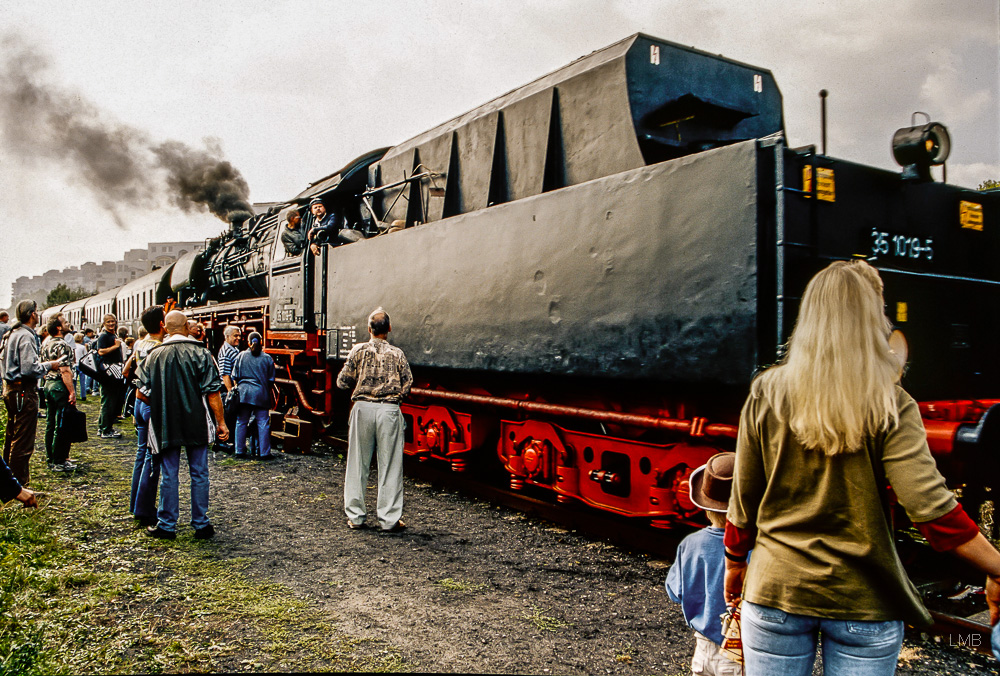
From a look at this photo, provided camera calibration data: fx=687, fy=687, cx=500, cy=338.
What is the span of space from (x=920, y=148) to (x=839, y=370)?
333 centimetres

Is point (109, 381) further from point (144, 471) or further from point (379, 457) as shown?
point (379, 457)

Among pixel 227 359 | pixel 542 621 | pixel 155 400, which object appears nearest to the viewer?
pixel 542 621

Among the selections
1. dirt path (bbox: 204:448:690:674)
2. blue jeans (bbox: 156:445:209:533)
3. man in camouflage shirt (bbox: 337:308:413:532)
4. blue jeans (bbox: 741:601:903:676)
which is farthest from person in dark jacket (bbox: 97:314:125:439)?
blue jeans (bbox: 741:601:903:676)

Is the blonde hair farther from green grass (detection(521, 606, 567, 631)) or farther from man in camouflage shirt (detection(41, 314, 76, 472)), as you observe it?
man in camouflage shirt (detection(41, 314, 76, 472))

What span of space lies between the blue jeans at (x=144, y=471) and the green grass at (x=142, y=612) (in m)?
0.18

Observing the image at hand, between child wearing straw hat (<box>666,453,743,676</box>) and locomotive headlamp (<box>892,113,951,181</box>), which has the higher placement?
locomotive headlamp (<box>892,113,951,181</box>)

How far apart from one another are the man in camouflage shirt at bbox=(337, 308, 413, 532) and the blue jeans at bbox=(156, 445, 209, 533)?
1.07 meters

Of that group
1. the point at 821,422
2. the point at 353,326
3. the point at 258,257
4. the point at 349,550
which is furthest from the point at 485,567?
the point at 258,257

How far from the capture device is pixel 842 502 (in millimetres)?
1683

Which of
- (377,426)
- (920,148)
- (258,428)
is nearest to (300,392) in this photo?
(258,428)

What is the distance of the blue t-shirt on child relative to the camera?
2.16m

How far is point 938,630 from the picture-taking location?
3.45m

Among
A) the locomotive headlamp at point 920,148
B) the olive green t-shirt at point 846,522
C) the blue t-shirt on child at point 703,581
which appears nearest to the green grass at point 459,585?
the blue t-shirt on child at point 703,581

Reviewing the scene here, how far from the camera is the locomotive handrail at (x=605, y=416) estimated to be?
402 centimetres
